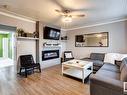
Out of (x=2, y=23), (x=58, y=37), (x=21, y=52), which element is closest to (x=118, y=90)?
(x=21, y=52)

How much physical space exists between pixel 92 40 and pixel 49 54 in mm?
2552

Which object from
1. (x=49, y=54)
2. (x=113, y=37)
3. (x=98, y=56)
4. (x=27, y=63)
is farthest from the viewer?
(x=49, y=54)

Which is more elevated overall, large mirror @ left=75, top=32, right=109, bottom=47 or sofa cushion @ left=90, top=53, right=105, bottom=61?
large mirror @ left=75, top=32, right=109, bottom=47

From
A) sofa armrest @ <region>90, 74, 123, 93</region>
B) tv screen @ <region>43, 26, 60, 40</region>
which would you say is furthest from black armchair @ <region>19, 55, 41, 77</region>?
sofa armrest @ <region>90, 74, 123, 93</region>

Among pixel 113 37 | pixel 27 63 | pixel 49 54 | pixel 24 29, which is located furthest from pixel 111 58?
pixel 24 29

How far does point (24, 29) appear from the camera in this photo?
4121 millimetres

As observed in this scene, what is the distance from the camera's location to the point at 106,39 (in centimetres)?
465

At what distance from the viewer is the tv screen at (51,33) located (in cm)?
479

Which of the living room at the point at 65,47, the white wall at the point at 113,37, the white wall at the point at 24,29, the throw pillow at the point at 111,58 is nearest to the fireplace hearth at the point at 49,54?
the living room at the point at 65,47

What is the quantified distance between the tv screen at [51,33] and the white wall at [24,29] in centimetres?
65

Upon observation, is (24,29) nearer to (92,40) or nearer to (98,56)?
(92,40)

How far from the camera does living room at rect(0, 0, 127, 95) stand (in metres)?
2.54

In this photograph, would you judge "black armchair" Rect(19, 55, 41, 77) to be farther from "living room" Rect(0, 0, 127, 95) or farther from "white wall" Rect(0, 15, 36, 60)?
"white wall" Rect(0, 15, 36, 60)

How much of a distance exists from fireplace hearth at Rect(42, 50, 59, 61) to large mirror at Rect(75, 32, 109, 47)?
1.42m
